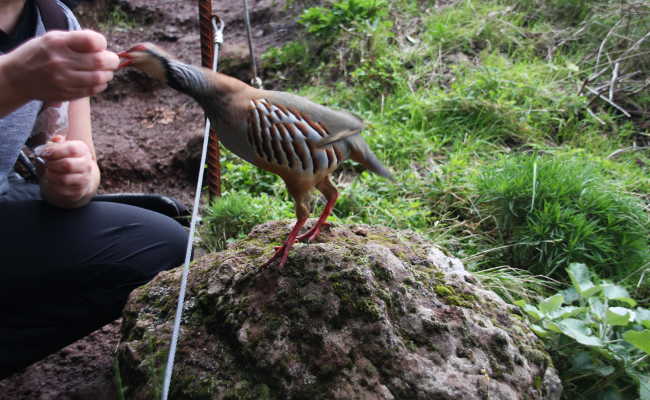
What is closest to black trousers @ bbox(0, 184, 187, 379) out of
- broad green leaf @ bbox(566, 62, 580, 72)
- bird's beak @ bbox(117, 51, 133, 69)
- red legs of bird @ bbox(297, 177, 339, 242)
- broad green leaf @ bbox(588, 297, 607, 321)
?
red legs of bird @ bbox(297, 177, 339, 242)

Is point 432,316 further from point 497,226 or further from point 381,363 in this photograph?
point 497,226

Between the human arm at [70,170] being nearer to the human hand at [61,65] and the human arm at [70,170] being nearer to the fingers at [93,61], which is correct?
the human hand at [61,65]

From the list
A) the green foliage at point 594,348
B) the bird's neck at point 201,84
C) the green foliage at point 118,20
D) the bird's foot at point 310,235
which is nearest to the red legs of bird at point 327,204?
the bird's foot at point 310,235

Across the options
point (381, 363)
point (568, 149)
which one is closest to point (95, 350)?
point (381, 363)

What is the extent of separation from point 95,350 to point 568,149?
142 inches

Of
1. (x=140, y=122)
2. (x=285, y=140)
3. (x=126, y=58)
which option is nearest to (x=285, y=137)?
(x=285, y=140)

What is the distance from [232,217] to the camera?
130 inches

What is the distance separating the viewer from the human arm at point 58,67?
4.22 ft

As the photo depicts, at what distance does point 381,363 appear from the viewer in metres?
1.61

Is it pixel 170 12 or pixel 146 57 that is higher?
pixel 146 57

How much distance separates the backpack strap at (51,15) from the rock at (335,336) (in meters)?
1.18

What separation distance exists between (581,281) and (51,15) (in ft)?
8.31

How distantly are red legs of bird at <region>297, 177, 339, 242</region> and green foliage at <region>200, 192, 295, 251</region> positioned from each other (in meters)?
1.28

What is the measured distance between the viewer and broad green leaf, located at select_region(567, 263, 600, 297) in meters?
2.03
